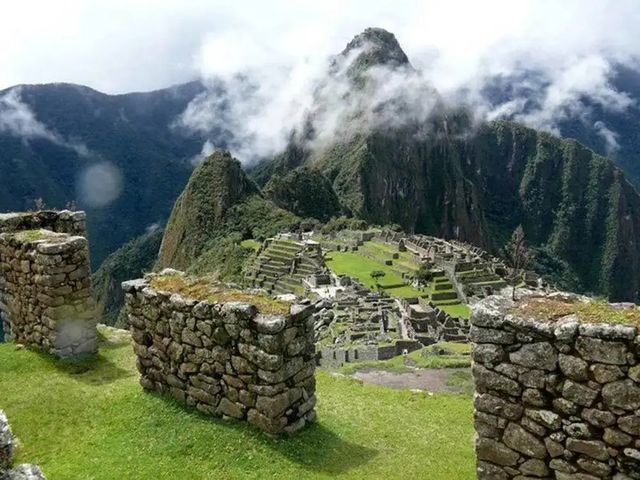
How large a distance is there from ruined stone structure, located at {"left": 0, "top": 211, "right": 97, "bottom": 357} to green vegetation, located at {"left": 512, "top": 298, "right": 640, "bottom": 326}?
28.9 feet

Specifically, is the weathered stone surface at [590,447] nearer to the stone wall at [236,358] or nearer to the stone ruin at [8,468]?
the stone wall at [236,358]

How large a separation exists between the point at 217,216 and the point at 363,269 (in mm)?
55549

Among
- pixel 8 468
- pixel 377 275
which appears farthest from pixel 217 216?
pixel 8 468

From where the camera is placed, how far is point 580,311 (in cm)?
591

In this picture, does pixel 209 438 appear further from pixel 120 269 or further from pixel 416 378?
pixel 120 269

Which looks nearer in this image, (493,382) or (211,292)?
Result: (493,382)

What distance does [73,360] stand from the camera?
11828 mm

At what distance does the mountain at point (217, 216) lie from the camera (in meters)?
114

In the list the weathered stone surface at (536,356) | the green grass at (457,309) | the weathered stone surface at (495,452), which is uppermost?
the weathered stone surface at (536,356)

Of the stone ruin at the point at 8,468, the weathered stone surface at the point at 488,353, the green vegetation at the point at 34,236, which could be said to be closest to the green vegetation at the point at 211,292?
the weathered stone surface at the point at 488,353

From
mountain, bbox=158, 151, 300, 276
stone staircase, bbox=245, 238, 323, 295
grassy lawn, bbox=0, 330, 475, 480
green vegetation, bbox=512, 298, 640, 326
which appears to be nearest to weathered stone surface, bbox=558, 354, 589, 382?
green vegetation, bbox=512, 298, 640, 326

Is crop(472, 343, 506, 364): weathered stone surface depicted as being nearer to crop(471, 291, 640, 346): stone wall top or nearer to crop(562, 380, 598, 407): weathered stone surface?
crop(471, 291, 640, 346): stone wall top

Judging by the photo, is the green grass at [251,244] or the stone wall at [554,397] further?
the green grass at [251,244]

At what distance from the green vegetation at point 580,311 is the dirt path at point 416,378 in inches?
414
